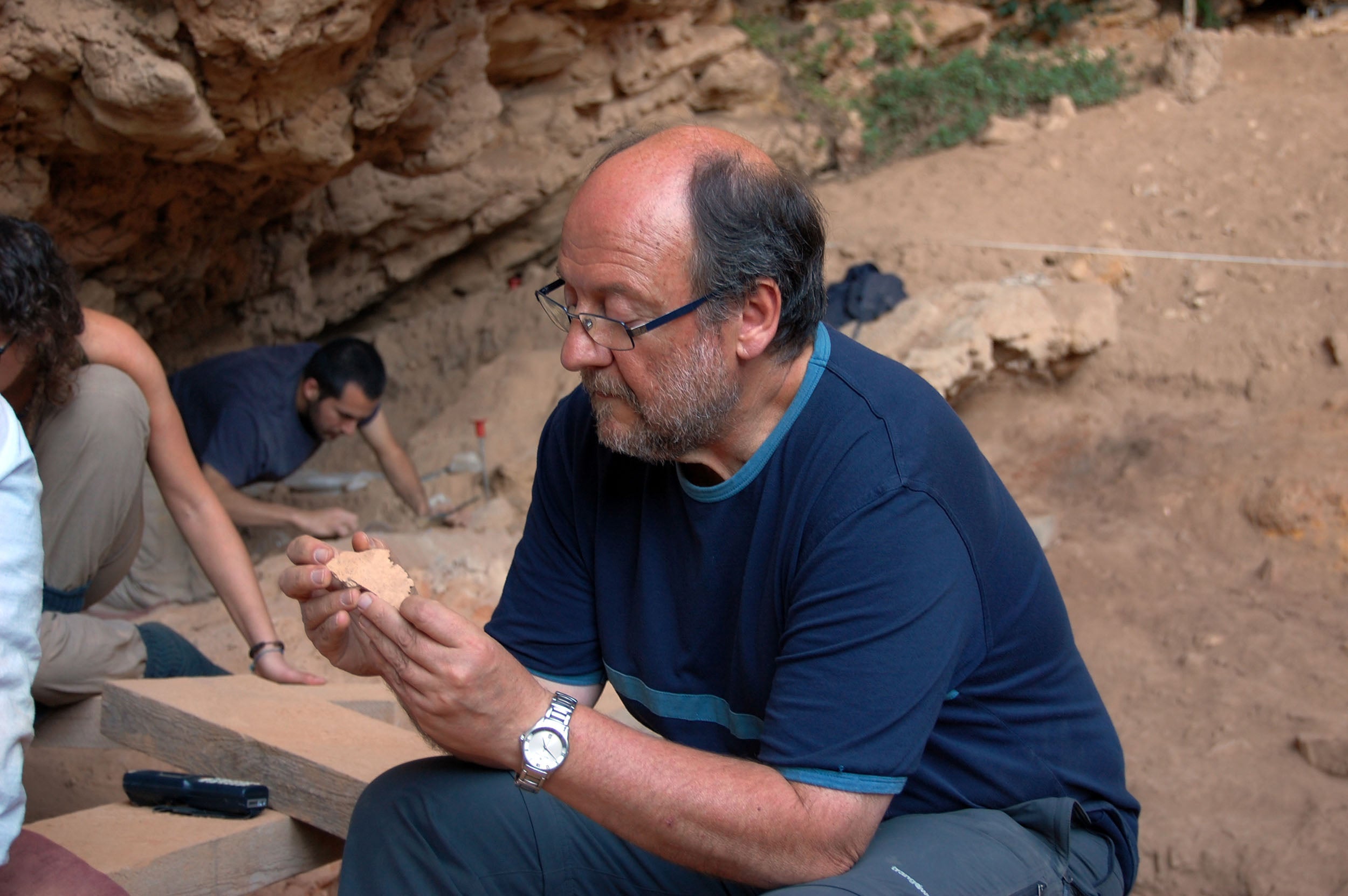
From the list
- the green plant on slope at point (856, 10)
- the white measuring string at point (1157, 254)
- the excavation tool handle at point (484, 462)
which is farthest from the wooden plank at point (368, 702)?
the green plant on slope at point (856, 10)

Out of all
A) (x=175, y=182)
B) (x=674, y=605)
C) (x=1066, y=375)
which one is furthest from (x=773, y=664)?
(x=1066, y=375)

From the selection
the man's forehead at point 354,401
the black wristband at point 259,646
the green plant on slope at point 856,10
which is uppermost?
the green plant on slope at point 856,10

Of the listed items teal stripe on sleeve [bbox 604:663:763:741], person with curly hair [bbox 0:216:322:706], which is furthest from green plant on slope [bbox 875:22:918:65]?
teal stripe on sleeve [bbox 604:663:763:741]

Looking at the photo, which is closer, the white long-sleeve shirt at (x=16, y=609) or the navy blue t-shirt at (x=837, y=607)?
the white long-sleeve shirt at (x=16, y=609)

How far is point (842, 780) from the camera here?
1492 mm

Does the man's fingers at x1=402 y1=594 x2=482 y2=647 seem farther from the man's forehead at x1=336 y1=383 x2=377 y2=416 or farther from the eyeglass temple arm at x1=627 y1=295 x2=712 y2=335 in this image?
the man's forehead at x1=336 y1=383 x2=377 y2=416

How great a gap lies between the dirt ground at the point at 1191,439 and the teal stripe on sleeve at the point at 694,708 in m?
1.28

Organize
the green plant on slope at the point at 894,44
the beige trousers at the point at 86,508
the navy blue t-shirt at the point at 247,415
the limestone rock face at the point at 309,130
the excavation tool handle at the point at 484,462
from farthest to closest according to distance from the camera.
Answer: the green plant on slope at the point at 894,44, the excavation tool handle at the point at 484,462, the navy blue t-shirt at the point at 247,415, the limestone rock face at the point at 309,130, the beige trousers at the point at 86,508

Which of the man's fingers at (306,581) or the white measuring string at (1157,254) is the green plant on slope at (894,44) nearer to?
the white measuring string at (1157,254)

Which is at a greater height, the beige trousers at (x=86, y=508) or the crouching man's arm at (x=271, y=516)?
the beige trousers at (x=86, y=508)

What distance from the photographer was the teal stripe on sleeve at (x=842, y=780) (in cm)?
149

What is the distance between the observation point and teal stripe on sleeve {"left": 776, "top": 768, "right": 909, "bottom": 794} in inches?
58.7

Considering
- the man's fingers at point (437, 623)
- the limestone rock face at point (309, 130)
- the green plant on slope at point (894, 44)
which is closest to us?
the man's fingers at point (437, 623)

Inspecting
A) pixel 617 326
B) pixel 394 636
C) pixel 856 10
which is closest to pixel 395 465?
pixel 617 326
